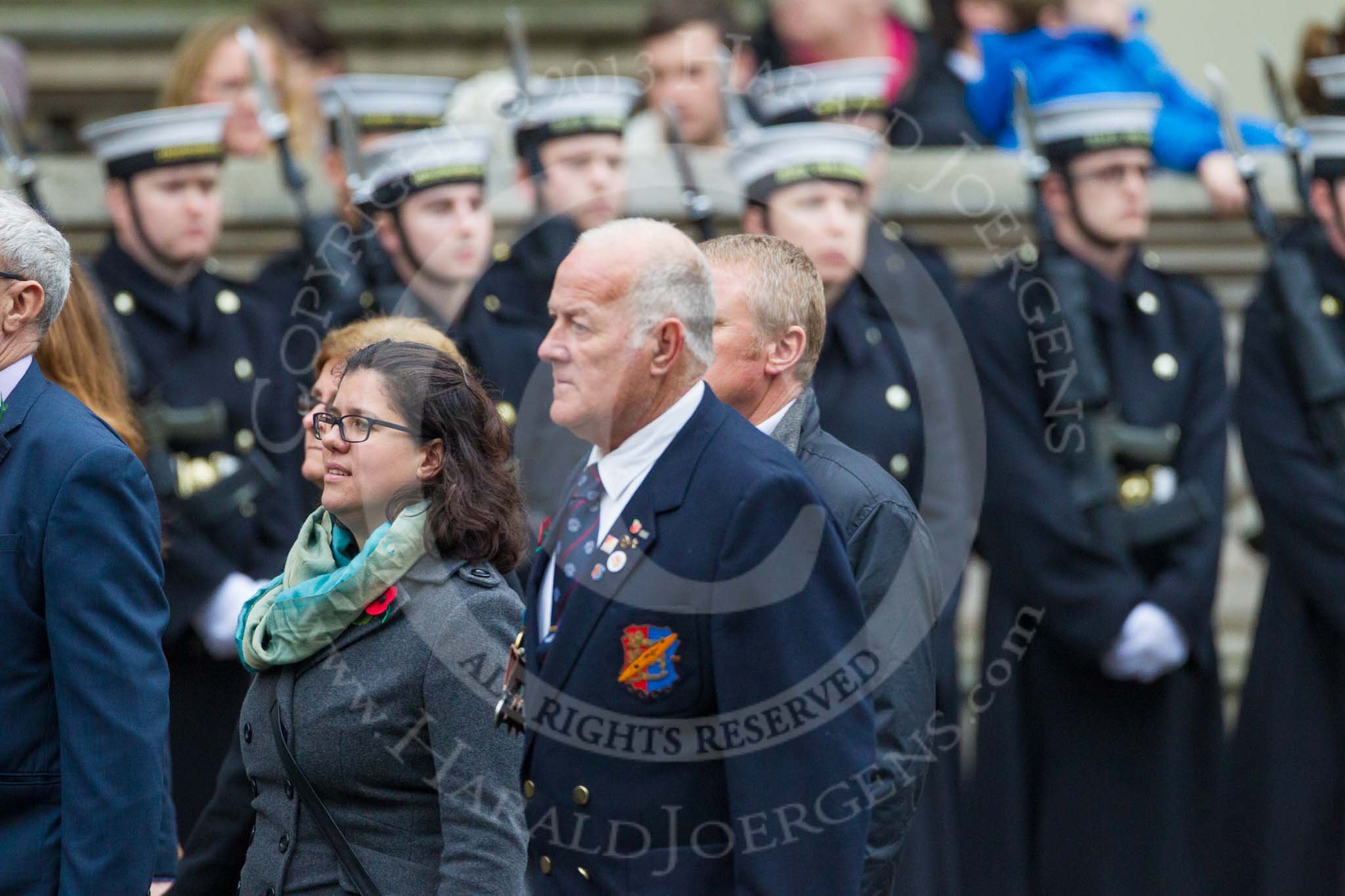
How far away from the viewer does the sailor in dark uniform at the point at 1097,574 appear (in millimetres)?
5465

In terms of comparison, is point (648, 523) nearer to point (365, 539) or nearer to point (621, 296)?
point (621, 296)

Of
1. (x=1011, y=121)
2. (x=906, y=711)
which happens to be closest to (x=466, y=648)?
(x=906, y=711)

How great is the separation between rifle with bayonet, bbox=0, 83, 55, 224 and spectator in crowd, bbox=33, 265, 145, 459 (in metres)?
2.07

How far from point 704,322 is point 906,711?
32.8 inches

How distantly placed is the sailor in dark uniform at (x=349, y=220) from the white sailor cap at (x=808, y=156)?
3.39ft

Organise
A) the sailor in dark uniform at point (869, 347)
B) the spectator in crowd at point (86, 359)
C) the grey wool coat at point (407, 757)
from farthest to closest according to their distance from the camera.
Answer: the sailor in dark uniform at point (869, 347) < the spectator in crowd at point (86, 359) < the grey wool coat at point (407, 757)

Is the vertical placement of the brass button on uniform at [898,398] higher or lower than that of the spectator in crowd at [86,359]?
lower

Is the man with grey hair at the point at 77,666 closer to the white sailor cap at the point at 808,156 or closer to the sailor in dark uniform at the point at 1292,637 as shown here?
the white sailor cap at the point at 808,156

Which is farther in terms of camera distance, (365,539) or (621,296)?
(365,539)

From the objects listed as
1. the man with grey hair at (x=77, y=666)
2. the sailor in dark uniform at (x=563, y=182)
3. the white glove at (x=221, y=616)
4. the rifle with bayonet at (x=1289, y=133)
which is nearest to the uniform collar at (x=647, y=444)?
the man with grey hair at (x=77, y=666)

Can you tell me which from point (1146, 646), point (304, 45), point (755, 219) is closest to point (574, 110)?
point (755, 219)

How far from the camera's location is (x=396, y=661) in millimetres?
Answer: 3199

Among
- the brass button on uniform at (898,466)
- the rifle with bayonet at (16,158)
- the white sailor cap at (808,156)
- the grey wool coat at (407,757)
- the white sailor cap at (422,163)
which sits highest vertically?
the rifle with bayonet at (16,158)

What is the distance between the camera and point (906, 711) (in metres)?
3.50
